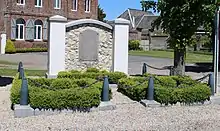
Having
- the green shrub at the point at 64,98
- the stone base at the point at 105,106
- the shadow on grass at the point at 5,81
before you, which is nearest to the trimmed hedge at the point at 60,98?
the green shrub at the point at 64,98

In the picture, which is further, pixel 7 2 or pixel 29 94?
pixel 7 2

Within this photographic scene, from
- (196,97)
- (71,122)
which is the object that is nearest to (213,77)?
(196,97)

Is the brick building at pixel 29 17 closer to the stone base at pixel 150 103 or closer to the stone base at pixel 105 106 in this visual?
the stone base at pixel 150 103

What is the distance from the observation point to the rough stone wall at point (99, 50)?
1611 cm

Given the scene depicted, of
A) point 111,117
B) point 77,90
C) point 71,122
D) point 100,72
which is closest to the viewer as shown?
point 71,122

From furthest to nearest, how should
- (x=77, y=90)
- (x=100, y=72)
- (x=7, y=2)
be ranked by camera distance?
(x=7, y=2)
(x=100, y=72)
(x=77, y=90)

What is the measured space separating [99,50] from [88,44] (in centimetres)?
57

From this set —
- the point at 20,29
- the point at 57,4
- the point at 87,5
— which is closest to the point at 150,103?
the point at 20,29

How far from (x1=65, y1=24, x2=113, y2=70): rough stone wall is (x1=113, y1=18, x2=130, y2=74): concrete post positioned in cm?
26

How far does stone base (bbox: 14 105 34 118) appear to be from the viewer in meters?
9.23

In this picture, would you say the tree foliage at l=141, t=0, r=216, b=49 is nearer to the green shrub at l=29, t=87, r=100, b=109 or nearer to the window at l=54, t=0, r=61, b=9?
the green shrub at l=29, t=87, r=100, b=109

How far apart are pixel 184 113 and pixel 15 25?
35.3m

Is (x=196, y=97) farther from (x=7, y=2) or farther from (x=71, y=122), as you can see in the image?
(x=7, y=2)

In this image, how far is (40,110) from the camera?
31.4 ft
